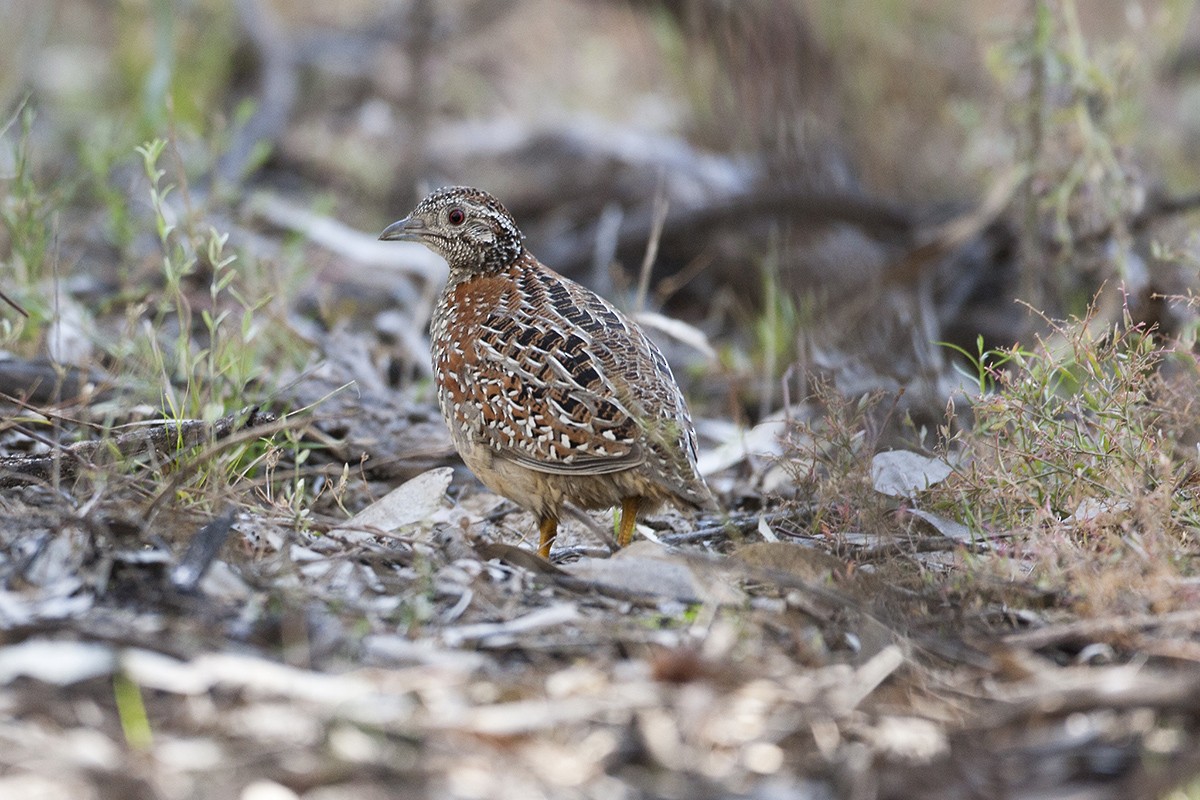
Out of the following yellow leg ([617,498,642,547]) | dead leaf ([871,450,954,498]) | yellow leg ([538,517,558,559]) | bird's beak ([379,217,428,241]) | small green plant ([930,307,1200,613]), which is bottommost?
yellow leg ([538,517,558,559])

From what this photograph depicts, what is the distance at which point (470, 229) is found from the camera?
5.28 meters

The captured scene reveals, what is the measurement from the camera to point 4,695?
2953 millimetres

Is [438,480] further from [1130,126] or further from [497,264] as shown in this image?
[1130,126]

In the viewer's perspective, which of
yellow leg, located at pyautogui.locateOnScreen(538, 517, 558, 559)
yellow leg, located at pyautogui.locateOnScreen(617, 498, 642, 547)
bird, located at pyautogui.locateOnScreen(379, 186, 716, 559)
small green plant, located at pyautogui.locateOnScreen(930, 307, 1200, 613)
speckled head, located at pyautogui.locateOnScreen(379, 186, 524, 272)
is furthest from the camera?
speckled head, located at pyautogui.locateOnScreen(379, 186, 524, 272)

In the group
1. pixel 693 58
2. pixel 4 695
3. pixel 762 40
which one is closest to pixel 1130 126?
pixel 762 40

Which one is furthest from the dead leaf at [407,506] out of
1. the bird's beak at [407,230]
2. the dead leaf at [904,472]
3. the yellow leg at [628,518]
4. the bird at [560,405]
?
the dead leaf at [904,472]

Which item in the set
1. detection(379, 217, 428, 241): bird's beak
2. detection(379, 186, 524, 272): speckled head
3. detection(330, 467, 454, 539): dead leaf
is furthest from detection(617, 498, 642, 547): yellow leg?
detection(379, 217, 428, 241): bird's beak

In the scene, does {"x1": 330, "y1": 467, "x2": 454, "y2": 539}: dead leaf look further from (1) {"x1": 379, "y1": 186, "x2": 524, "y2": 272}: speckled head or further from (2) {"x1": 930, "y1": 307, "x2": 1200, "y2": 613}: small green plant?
(2) {"x1": 930, "y1": 307, "x2": 1200, "y2": 613}: small green plant

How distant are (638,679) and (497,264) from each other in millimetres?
2500

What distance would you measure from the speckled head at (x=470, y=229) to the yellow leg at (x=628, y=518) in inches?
49.3

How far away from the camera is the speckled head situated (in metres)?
5.27

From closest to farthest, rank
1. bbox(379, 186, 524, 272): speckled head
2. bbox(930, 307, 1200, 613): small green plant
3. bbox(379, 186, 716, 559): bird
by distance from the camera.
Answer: bbox(930, 307, 1200, 613): small green plant, bbox(379, 186, 716, 559): bird, bbox(379, 186, 524, 272): speckled head

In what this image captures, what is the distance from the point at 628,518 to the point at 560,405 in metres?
0.48

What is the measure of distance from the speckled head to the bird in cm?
21
